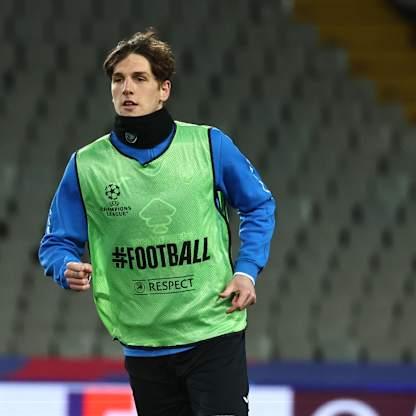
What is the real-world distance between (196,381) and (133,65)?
847mm

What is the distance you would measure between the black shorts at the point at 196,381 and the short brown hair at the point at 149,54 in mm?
725

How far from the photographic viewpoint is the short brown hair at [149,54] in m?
3.31

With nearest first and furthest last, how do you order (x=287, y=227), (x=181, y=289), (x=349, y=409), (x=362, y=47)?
(x=181, y=289)
(x=349, y=409)
(x=287, y=227)
(x=362, y=47)

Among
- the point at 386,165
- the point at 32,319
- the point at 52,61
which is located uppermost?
the point at 52,61

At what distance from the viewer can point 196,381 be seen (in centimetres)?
333

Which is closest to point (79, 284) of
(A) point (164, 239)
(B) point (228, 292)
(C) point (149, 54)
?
(A) point (164, 239)

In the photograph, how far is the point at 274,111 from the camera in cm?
755

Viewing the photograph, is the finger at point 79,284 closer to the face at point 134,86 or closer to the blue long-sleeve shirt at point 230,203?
the blue long-sleeve shirt at point 230,203

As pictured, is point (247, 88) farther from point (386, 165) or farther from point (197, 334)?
point (197, 334)

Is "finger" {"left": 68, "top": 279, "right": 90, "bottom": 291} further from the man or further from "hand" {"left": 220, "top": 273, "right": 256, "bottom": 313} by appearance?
"hand" {"left": 220, "top": 273, "right": 256, "bottom": 313}

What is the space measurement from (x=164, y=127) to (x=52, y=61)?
4.19 metres

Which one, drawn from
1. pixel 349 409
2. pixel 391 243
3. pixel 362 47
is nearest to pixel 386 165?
pixel 391 243

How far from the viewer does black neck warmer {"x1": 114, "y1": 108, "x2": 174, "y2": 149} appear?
10.9 feet

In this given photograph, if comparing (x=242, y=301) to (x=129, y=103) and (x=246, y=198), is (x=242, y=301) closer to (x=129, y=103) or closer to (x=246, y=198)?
(x=246, y=198)
